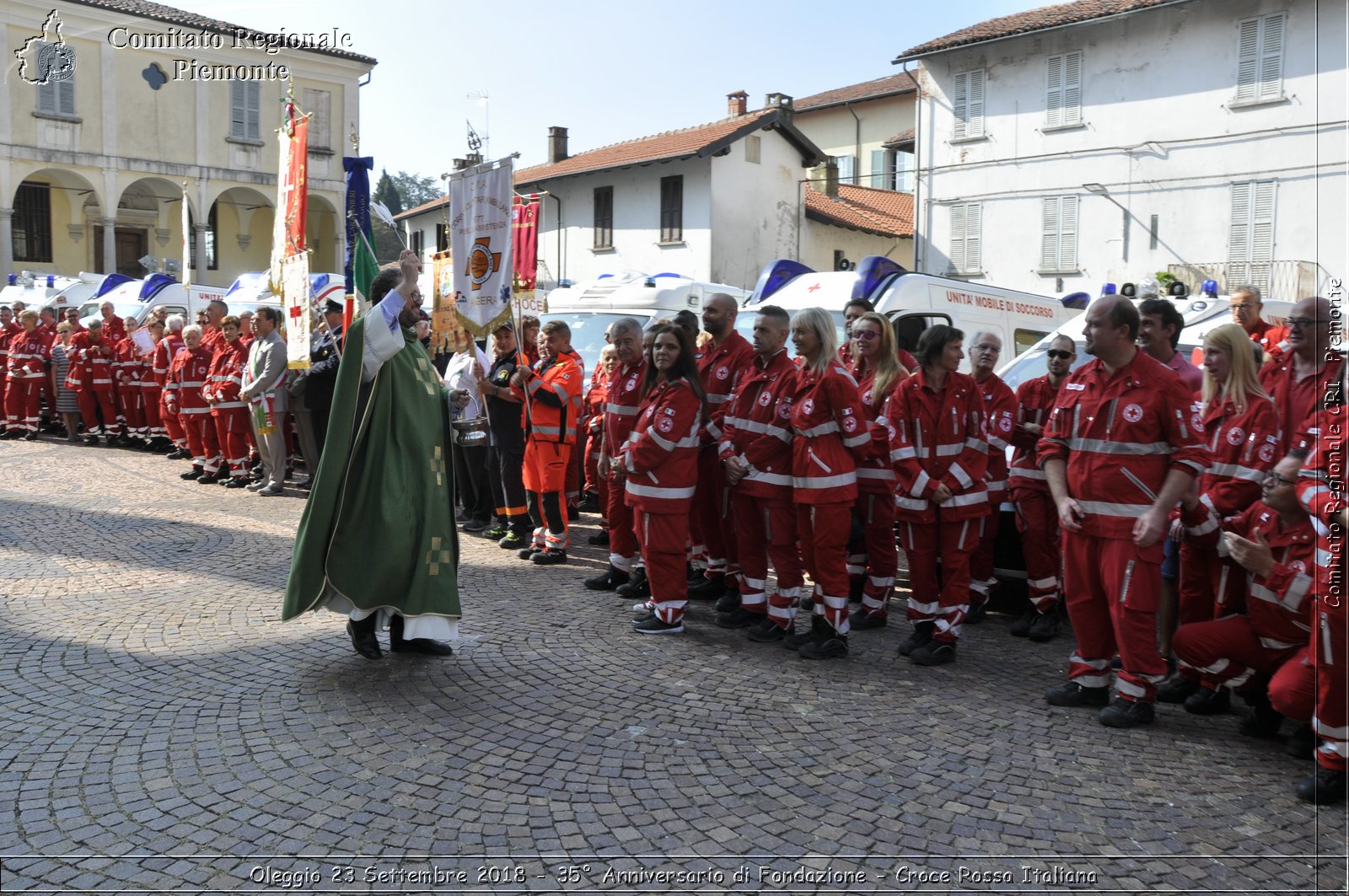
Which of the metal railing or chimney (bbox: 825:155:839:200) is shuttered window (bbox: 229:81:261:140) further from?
the metal railing

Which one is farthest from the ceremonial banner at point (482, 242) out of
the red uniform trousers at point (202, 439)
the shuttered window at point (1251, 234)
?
the shuttered window at point (1251, 234)

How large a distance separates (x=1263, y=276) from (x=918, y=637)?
20.9 m

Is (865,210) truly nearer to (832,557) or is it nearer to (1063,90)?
(1063,90)

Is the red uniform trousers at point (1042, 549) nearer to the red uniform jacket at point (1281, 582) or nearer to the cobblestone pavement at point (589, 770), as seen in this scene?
the cobblestone pavement at point (589, 770)

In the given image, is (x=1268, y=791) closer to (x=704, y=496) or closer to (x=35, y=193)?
(x=704, y=496)

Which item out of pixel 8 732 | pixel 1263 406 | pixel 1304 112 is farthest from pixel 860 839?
pixel 1304 112

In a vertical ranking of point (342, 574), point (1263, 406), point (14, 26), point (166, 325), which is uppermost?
point (14, 26)

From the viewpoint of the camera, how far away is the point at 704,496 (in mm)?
7785

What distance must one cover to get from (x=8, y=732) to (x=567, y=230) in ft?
101

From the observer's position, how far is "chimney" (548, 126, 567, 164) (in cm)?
3731

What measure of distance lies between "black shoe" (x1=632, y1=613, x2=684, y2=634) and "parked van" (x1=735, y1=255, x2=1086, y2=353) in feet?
14.9

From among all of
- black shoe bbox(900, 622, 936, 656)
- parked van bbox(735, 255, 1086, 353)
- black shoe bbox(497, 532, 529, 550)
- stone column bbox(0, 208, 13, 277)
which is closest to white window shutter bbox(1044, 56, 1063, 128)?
parked van bbox(735, 255, 1086, 353)

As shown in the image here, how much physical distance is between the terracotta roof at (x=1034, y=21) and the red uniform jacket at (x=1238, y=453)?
2208 cm

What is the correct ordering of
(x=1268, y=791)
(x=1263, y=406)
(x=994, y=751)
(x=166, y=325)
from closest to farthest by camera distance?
(x=1268, y=791)
(x=994, y=751)
(x=1263, y=406)
(x=166, y=325)
